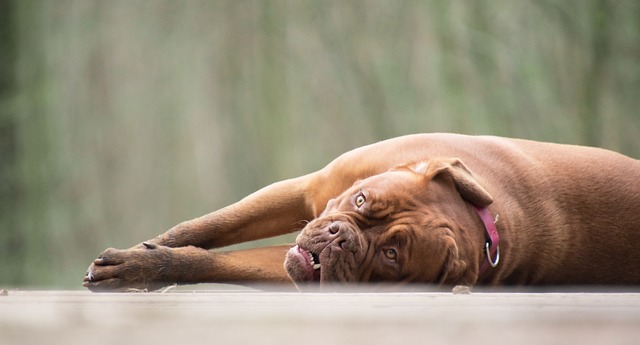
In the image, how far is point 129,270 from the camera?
3.06 meters

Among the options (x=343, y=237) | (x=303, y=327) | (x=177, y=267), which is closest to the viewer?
(x=303, y=327)

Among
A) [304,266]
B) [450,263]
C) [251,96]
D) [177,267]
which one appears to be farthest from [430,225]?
[251,96]

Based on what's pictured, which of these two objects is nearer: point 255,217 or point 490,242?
point 490,242

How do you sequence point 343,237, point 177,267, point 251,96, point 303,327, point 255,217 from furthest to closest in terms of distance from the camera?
point 251,96
point 255,217
point 177,267
point 343,237
point 303,327

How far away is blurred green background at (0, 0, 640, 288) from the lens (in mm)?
6832

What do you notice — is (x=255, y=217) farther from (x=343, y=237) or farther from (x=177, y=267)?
(x=343, y=237)

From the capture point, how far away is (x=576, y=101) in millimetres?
6812

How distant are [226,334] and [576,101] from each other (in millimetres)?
6085

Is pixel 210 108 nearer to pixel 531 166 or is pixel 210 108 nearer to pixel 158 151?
pixel 158 151

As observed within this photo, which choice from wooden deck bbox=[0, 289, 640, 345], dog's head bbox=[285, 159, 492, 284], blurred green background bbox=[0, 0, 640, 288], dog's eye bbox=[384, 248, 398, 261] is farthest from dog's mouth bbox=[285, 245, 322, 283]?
blurred green background bbox=[0, 0, 640, 288]

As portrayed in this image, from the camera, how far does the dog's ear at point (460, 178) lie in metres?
3.08

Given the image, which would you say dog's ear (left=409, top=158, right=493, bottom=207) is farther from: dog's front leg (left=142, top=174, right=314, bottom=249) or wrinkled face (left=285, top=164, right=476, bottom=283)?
dog's front leg (left=142, top=174, right=314, bottom=249)

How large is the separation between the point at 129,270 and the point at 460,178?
114 centimetres

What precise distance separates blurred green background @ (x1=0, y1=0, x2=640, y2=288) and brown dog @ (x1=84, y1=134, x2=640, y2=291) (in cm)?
319
